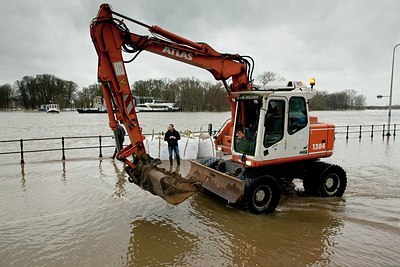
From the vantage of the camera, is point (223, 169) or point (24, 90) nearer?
point (223, 169)

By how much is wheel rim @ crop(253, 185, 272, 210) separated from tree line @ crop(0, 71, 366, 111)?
228ft

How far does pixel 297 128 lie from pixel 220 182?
2.17 meters

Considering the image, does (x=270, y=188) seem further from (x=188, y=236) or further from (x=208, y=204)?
(x=188, y=236)

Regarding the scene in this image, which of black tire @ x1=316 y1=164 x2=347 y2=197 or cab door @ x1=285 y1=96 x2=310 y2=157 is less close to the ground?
cab door @ x1=285 y1=96 x2=310 y2=157

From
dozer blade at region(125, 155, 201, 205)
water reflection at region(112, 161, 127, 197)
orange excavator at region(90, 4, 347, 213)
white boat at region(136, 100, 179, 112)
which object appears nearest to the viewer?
dozer blade at region(125, 155, 201, 205)

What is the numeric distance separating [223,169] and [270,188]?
1.43 m

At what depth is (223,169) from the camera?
7.31 m

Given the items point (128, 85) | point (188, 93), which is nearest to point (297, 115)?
point (128, 85)

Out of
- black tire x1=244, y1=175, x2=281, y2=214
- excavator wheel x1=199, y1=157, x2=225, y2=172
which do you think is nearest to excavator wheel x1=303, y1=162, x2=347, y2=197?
black tire x1=244, y1=175, x2=281, y2=214

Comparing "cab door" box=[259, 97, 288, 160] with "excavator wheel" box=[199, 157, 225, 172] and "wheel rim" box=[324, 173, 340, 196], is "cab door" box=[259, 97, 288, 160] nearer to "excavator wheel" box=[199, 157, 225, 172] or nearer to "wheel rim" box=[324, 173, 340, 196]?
"excavator wheel" box=[199, 157, 225, 172]

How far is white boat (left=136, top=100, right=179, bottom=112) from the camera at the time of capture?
85469 mm

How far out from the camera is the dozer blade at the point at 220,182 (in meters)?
6.04

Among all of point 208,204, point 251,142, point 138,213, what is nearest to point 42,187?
point 138,213

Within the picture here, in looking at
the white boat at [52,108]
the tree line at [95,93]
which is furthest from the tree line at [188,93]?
the white boat at [52,108]
